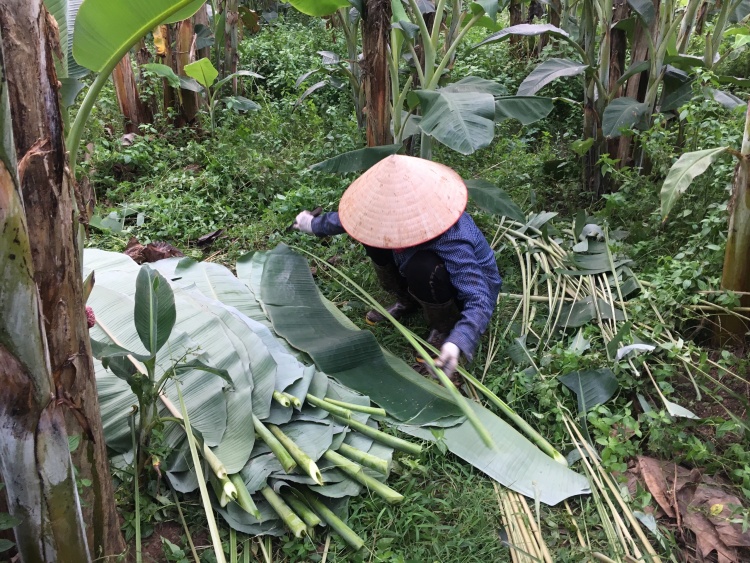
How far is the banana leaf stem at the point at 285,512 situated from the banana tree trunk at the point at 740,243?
170 centimetres

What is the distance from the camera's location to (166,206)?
3.38 metres

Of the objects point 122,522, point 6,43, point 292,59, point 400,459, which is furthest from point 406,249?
point 292,59

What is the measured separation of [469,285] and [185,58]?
325 cm

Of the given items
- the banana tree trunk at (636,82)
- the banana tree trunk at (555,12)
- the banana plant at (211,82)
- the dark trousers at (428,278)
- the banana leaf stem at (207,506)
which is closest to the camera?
the banana leaf stem at (207,506)

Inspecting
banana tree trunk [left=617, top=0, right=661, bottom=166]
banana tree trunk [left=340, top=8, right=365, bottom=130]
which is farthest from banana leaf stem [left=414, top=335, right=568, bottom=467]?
banana tree trunk [left=340, top=8, right=365, bottom=130]

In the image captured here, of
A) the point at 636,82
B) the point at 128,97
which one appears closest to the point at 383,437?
the point at 636,82

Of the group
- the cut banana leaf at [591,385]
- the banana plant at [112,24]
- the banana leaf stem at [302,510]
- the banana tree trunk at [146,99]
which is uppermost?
the banana plant at [112,24]

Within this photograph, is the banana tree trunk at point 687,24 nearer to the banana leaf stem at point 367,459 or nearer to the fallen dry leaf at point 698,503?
the fallen dry leaf at point 698,503

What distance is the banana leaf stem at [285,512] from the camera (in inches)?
61.8

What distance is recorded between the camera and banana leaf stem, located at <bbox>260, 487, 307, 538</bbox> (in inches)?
61.8

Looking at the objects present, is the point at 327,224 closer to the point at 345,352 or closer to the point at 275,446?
the point at 345,352

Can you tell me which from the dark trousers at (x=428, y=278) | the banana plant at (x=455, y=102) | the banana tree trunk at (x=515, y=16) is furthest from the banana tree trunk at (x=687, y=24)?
the banana tree trunk at (x=515, y=16)

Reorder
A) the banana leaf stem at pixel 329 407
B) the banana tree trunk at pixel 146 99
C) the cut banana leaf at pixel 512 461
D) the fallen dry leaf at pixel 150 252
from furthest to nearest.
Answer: the banana tree trunk at pixel 146 99 < the fallen dry leaf at pixel 150 252 < the banana leaf stem at pixel 329 407 < the cut banana leaf at pixel 512 461

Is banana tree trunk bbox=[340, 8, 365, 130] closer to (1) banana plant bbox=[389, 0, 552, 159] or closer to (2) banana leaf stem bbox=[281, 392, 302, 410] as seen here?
(1) banana plant bbox=[389, 0, 552, 159]
